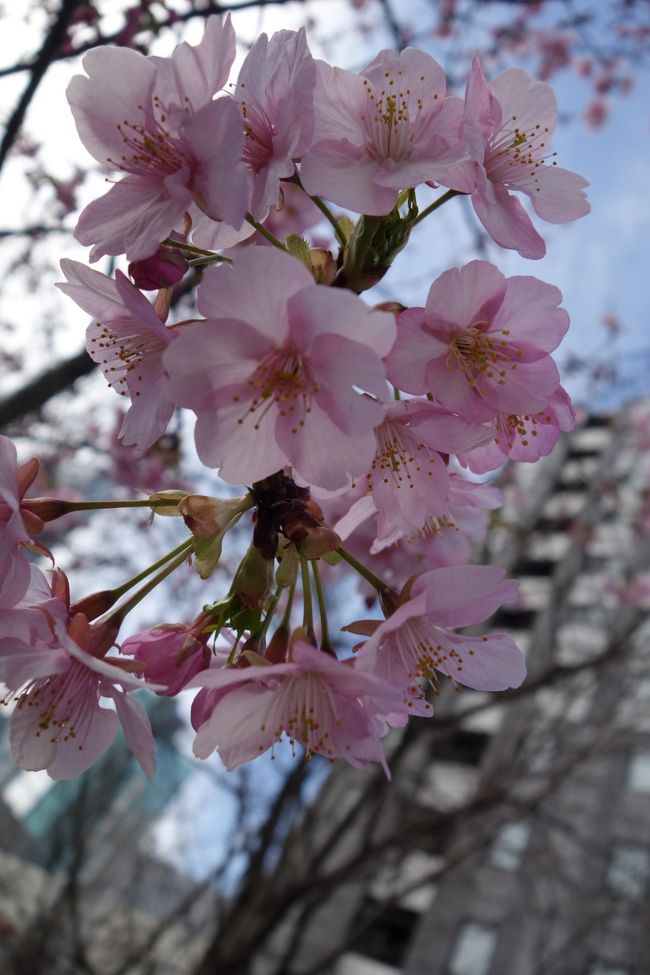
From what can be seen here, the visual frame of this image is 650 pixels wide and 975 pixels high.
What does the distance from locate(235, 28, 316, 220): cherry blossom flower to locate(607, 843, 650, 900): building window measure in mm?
10553

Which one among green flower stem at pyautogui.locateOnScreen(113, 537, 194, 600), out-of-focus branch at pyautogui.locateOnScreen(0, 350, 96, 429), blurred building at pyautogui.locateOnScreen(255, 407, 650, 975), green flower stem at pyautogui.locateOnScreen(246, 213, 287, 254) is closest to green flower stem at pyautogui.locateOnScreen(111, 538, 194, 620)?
green flower stem at pyautogui.locateOnScreen(113, 537, 194, 600)

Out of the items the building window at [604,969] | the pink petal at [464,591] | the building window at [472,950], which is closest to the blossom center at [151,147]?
the pink petal at [464,591]

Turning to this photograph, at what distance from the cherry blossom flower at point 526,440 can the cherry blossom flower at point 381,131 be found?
1.15 ft

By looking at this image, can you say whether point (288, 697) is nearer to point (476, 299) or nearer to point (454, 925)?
point (476, 299)

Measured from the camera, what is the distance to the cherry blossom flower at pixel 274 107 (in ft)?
3.06

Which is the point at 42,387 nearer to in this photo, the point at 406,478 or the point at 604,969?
the point at 406,478

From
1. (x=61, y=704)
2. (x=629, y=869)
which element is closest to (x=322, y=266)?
(x=61, y=704)

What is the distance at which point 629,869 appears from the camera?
414 inches

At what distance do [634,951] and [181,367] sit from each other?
10.6 metres

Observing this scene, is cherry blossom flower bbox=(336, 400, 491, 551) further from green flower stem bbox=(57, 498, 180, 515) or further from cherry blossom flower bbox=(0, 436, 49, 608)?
cherry blossom flower bbox=(0, 436, 49, 608)

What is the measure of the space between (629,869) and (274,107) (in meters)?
12.0

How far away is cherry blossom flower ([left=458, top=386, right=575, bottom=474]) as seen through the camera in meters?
1.06

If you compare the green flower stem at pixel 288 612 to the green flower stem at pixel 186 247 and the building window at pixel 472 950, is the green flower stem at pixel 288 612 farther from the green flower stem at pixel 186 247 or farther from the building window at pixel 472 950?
the building window at pixel 472 950

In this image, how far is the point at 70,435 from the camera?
220 inches
